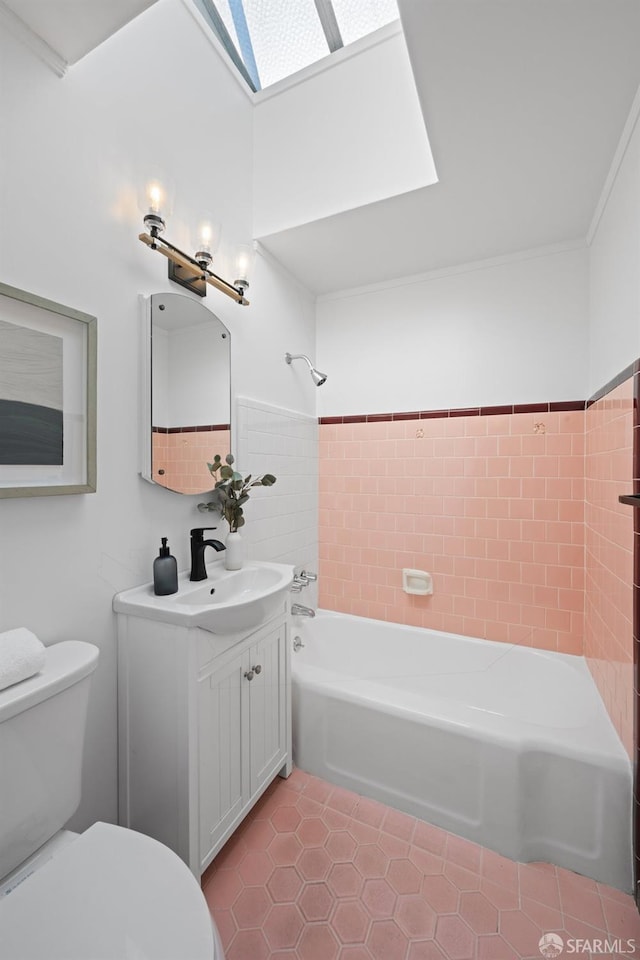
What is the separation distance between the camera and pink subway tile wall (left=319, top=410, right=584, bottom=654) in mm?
2131

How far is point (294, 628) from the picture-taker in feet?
7.74

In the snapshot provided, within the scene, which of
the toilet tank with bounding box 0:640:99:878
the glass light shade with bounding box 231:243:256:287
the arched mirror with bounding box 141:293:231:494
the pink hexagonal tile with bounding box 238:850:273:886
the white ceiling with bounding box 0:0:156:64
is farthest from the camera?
the glass light shade with bounding box 231:243:256:287

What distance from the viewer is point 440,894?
1.30 metres

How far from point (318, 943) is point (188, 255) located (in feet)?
7.66

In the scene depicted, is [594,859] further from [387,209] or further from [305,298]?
[305,298]

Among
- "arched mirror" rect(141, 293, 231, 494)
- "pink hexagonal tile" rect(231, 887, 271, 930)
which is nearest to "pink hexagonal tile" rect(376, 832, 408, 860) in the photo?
"pink hexagonal tile" rect(231, 887, 271, 930)

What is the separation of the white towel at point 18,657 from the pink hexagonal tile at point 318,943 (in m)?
1.09

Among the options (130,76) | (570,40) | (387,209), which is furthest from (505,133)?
(130,76)

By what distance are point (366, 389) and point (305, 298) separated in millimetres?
710

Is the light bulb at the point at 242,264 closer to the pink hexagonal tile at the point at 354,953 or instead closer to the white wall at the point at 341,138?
the white wall at the point at 341,138

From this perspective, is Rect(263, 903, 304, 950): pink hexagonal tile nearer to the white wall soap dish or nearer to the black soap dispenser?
the black soap dispenser

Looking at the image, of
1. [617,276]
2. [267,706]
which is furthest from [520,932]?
[617,276]

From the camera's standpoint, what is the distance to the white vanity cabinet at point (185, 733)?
4.02 ft

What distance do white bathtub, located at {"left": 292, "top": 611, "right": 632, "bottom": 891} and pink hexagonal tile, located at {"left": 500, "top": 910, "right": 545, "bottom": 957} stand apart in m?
0.21
